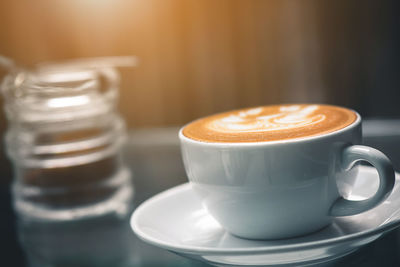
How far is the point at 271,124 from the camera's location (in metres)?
0.37

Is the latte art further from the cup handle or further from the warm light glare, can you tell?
the warm light glare

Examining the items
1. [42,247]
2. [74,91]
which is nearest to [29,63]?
[74,91]

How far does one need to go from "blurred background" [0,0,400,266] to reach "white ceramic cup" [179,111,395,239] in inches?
15.7

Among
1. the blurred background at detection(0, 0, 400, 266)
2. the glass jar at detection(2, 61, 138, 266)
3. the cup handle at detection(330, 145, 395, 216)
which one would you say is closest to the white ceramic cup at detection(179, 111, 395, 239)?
the cup handle at detection(330, 145, 395, 216)

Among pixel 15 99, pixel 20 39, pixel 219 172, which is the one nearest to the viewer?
pixel 219 172

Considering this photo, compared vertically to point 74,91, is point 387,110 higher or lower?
lower

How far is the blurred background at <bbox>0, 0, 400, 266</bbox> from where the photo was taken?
2.35 ft

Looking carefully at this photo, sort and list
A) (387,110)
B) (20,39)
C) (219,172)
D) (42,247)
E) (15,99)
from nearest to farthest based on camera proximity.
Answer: (219,172), (42,247), (15,99), (387,110), (20,39)

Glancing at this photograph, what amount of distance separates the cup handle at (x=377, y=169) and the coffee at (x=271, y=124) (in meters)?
0.02

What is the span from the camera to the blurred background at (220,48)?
718 millimetres

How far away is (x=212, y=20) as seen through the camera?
2.55ft

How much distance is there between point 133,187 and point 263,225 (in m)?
0.31

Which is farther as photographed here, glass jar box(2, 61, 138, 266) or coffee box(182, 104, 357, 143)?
glass jar box(2, 61, 138, 266)

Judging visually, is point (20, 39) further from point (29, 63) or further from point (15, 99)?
point (15, 99)
